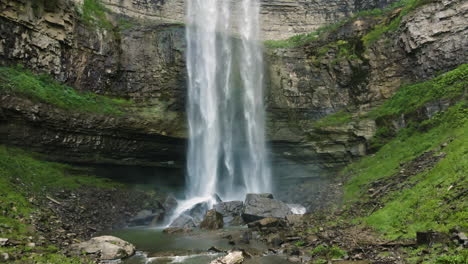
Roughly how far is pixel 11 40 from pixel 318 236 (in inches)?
835

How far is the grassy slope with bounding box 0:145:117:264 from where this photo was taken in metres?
9.27

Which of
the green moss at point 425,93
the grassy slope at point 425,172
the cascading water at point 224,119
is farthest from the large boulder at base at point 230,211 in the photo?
the green moss at point 425,93

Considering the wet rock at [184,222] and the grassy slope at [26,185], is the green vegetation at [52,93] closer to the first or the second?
the grassy slope at [26,185]

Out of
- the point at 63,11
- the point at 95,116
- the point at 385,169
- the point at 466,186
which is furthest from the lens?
the point at 63,11

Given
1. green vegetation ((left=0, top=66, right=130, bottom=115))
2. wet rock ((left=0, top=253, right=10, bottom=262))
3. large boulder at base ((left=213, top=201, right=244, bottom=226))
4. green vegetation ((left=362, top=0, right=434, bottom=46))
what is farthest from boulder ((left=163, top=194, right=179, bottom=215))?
green vegetation ((left=362, top=0, right=434, bottom=46))

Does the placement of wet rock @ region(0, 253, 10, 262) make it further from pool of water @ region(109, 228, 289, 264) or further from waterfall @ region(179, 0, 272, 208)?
waterfall @ region(179, 0, 272, 208)

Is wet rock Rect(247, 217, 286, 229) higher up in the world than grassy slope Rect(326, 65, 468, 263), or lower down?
lower down

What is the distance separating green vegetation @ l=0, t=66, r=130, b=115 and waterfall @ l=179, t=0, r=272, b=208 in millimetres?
6485

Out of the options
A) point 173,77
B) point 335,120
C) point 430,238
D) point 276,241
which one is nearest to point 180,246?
point 276,241

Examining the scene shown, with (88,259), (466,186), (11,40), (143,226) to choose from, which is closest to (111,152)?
(143,226)

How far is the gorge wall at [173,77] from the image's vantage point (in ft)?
66.3

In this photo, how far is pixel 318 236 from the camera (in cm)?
1141

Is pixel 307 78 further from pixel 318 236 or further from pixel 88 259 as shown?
pixel 88 259

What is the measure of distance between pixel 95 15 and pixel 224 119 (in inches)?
551
